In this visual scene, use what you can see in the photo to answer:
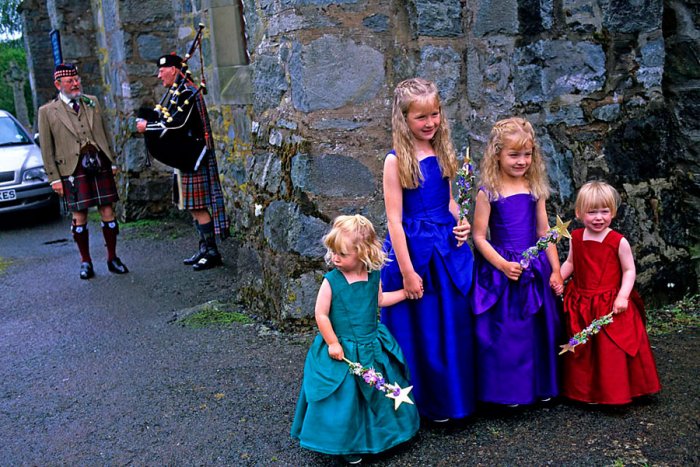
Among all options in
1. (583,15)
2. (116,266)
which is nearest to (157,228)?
(116,266)

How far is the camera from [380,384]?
2867 millimetres

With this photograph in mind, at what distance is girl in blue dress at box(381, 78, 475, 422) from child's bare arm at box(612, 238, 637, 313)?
679 millimetres

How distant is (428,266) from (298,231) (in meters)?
1.39

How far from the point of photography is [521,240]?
10.9 feet

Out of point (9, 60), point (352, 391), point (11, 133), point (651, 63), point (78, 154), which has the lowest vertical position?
point (352, 391)

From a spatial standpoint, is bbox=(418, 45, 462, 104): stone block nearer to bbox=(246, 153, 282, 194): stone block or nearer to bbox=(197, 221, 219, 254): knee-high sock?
bbox=(246, 153, 282, 194): stone block

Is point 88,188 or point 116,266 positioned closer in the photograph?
point 88,188

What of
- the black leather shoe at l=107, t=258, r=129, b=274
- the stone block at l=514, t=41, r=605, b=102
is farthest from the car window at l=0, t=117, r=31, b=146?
the stone block at l=514, t=41, r=605, b=102

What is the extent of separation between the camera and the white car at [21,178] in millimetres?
Result: 9555

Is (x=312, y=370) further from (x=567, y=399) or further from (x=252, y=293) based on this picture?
(x=252, y=293)

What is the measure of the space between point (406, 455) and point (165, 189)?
696 cm

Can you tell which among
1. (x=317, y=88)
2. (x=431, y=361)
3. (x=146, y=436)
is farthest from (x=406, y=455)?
(x=317, y=88)

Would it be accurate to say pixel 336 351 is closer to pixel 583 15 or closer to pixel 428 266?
pixel 428 266

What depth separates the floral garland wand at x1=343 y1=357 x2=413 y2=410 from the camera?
2.85 meters
